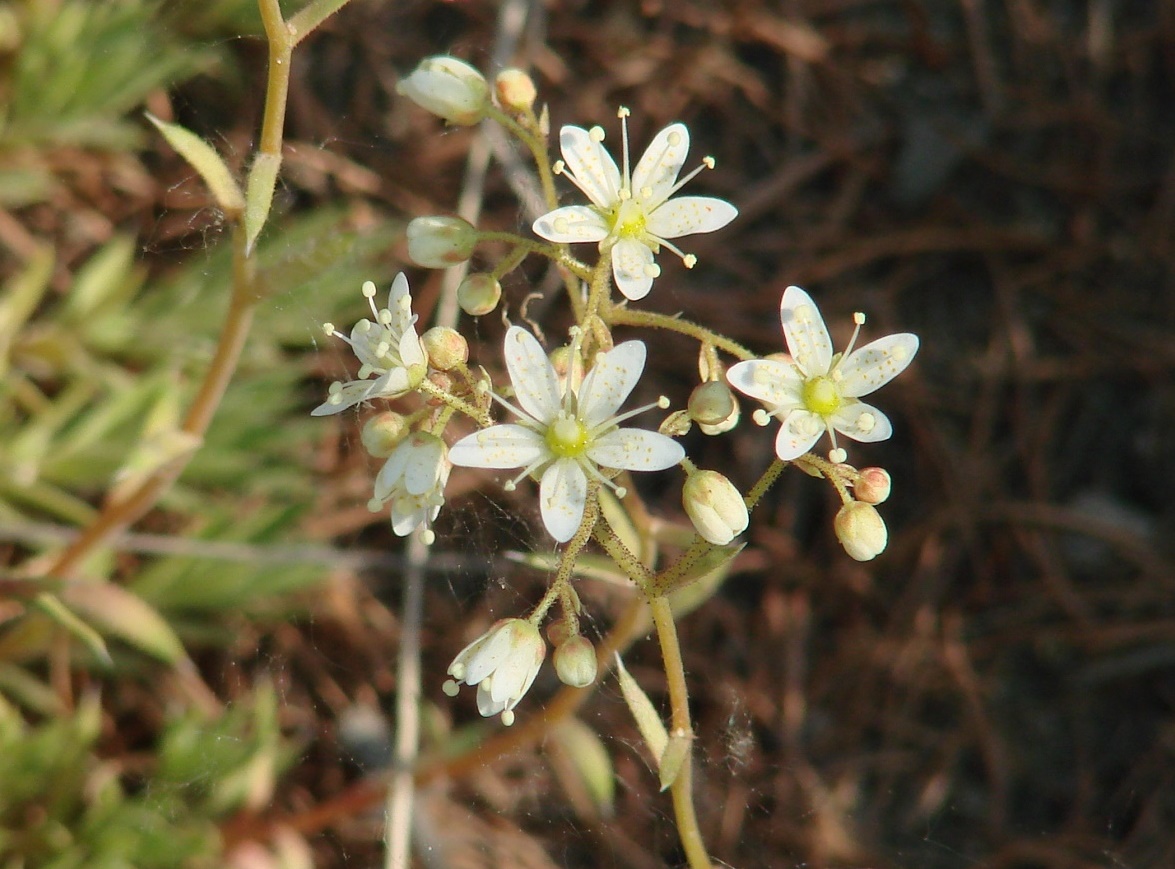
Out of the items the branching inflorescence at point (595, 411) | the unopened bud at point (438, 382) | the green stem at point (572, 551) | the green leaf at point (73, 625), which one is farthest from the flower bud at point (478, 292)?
the green leaf at point (73, 625)

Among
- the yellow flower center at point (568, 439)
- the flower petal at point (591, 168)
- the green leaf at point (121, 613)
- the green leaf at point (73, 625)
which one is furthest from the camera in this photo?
the green leaf at point (121, 613)

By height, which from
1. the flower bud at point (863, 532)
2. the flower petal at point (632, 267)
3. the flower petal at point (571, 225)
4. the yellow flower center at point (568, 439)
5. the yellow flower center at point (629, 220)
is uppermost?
the flower petal at point (571, 225)

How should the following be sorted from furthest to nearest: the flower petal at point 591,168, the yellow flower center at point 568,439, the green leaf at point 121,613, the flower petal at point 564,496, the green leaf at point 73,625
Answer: the green leaf at point 121,613 < the green leaf at point 73,625 < the flower petal at point 591,168 < the yellow flower center at point 568,439 < the flower petal at point 564,496

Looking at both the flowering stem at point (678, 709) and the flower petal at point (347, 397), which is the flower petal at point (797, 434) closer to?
the flowering stem at point (678, 709)

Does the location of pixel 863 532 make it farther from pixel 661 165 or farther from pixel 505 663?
pixel 661 165

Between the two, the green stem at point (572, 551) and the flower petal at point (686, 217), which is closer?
the green stem at point (572, 551)

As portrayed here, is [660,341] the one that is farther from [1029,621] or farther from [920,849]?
[920,849]

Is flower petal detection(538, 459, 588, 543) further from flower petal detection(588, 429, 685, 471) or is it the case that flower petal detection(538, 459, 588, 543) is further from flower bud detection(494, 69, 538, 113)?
flower bud detection(494, 69, 538, 113)
